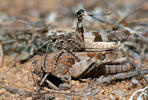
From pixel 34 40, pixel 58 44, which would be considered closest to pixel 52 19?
pixel 34 40

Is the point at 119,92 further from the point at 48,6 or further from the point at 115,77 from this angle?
the point at 48,6

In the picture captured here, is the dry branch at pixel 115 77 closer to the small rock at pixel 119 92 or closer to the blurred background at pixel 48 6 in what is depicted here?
the small rock at pixel 119 92

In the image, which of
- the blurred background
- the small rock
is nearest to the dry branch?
the small rock

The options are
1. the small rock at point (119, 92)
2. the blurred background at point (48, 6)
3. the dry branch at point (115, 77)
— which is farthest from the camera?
the blurred background at point (48, 6)

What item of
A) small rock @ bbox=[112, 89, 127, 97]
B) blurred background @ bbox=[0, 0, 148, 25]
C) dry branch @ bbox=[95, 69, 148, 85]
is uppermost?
blurred background @ bbox=[0, 0, 148, 25]

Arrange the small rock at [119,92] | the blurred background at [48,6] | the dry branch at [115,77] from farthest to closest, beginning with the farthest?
the blurred background at [48,6] → the dry branch at [115,77] → the small rock at [119,92]

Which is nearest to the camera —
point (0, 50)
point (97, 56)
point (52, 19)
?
point (97, 56)

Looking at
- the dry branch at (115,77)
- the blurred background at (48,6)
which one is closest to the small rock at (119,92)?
the dry branch at (115,77)

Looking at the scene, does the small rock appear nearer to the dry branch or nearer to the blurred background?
the dry branch

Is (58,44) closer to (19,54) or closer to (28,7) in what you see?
(19,54)

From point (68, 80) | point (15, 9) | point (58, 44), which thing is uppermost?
point (15, 9)

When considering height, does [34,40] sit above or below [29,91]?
above
